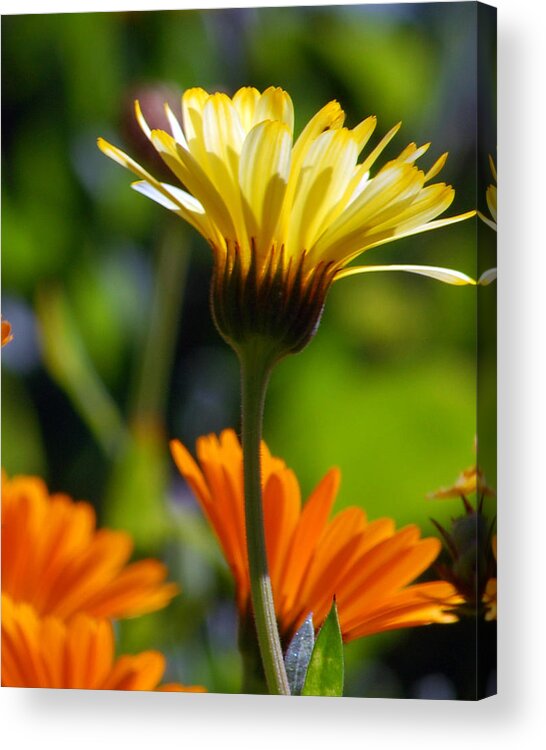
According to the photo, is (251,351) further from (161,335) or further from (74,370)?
(74,370)

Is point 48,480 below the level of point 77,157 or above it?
below

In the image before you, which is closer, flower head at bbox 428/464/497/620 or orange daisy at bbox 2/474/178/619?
flower head at bbox 428/464/497/620

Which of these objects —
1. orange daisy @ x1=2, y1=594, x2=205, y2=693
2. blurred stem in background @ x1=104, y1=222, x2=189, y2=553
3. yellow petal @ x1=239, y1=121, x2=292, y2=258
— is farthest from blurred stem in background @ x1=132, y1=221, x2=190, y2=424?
orange daisy @ x1=2, y1=594, x2=205, y2=693

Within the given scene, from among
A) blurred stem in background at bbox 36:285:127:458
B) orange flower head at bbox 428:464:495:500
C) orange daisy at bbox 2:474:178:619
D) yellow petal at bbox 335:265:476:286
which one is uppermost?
yellow petal at bbox 335:265:476:286

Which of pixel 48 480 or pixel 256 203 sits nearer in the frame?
pixel 256 203

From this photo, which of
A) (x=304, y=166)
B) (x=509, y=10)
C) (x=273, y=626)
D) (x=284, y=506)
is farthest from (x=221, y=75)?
(x=273, y=626)

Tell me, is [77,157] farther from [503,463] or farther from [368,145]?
[503,463]

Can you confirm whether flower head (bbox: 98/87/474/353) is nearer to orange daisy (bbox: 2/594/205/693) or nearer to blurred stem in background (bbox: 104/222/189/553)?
blurred stem in background (bbox: 104/222/189/553)
